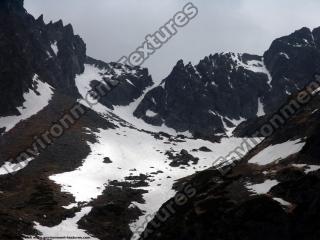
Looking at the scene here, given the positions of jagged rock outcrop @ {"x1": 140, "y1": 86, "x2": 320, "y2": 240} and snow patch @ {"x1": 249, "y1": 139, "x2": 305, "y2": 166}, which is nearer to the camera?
jagged rock outcrop @ {"x1": 140, "y1": 86, "x2": 320, "y2": 240}

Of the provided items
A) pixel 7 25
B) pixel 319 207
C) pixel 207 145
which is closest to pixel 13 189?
pixel 319 207

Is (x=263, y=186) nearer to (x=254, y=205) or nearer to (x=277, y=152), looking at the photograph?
(x=254, y=205)

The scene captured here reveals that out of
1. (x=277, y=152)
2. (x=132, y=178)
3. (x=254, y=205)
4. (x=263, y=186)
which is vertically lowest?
(x=254, y=205)

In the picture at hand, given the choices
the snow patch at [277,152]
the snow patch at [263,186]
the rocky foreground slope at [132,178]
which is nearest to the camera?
the rocky foreground slope at [132,178]

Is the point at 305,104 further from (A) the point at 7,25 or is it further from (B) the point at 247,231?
(A) the point at 7,25

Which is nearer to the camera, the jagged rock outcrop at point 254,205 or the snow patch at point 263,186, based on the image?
the jagged rock outcrop at point 254,205

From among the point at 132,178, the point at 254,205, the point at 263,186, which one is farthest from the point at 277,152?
the point at 254,205

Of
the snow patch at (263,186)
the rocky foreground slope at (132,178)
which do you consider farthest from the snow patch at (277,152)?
the snow patch at (263,186)

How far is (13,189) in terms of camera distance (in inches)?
3029

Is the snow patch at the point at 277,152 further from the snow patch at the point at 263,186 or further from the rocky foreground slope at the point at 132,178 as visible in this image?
the snow patch at the point at 263,186

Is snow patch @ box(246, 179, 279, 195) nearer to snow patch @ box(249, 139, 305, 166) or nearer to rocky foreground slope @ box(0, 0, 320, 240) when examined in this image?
rocky foreground slope @ box(0, 0, 320, 240)

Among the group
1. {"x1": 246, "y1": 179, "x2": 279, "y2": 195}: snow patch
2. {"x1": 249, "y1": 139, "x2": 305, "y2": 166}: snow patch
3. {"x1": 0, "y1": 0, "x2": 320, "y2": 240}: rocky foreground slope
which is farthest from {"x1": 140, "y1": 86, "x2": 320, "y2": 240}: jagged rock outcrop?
{"x1": 249, "y1": 139, "x2": 305, "y2": 166}: snow patch

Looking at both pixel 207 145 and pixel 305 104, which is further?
pixel 207 145

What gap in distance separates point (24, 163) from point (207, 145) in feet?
195
